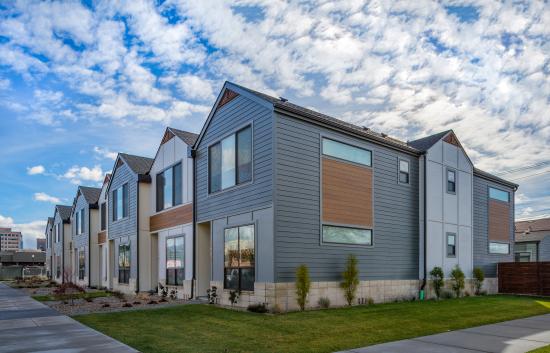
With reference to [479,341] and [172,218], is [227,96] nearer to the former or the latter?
[172,218]

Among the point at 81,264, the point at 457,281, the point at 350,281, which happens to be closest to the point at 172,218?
the point at 350,281

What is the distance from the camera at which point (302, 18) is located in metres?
13.5

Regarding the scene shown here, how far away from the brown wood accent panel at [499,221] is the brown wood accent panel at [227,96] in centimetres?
1538

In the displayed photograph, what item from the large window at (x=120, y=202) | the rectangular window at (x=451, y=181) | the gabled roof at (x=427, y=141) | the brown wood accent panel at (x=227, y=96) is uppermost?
the brown wood accent panel at (x=227, y=96)

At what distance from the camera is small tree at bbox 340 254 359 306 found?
14.8 m

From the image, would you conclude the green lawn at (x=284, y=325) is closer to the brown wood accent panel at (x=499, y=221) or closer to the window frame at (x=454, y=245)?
the window frame at (x=454, y=245)

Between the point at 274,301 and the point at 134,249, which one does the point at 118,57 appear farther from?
the point at 134,249

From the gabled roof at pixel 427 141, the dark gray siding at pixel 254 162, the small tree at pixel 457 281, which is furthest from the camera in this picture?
the small tree at pixel 457 281

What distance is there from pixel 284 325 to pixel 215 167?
7738 mm

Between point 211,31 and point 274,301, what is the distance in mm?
8402

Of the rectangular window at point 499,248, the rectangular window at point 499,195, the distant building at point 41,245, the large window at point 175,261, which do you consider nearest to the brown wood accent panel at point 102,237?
the large window at point 175,261

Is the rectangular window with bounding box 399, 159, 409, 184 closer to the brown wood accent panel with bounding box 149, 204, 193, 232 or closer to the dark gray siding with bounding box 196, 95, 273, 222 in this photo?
the dark gray siding with bounding box 196, 95, 273, 222

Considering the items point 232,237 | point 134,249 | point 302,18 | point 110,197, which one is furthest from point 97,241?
point 302,18

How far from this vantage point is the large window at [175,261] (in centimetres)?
1892
